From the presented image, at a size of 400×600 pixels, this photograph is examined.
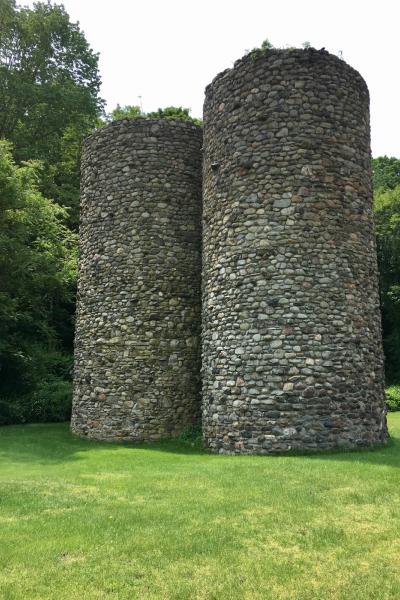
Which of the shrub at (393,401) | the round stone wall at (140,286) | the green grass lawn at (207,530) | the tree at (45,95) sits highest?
the tree at (45,95)

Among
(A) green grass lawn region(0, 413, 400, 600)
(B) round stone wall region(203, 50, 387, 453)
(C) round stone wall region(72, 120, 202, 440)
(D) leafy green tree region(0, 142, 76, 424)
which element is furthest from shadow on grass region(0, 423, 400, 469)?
(D) leafy green tree region(0, 142, 76, 424)

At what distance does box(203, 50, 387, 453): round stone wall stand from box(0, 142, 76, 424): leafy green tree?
8.74m

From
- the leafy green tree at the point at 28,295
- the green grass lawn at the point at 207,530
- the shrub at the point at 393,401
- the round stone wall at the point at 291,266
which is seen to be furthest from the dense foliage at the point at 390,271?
the green grass lawn at the point at 207,530

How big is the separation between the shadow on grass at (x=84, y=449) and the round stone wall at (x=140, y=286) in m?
0.65

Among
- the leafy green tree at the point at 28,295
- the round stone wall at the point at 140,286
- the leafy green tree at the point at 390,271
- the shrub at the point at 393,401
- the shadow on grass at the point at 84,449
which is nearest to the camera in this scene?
the shadow on grass at the point at 84,449

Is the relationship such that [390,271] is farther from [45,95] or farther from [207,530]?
[207,530]

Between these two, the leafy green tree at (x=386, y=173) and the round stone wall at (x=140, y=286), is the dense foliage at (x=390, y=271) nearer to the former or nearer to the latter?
the leafy green tree at (x=386, y=173)

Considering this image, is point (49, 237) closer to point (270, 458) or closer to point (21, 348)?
point (21, 348)

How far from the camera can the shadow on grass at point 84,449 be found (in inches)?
411

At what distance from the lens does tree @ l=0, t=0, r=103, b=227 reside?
28406 mm

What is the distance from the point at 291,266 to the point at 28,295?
12493mm

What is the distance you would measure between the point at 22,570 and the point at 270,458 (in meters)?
6.14

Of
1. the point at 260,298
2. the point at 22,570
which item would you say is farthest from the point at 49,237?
the point at 22,570

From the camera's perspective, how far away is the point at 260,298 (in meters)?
11.8
